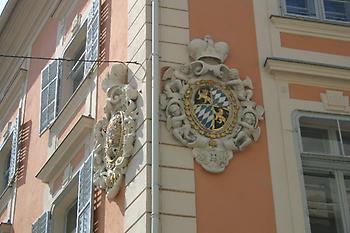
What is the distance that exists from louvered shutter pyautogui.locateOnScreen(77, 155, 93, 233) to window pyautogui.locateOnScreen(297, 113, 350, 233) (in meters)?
2.57

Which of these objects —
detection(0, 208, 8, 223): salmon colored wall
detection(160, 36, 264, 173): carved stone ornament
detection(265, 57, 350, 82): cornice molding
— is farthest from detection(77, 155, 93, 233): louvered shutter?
detection(0, 208, 8, 223): salmon colored wall

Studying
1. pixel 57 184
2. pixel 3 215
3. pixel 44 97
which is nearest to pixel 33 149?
pixel 44 97

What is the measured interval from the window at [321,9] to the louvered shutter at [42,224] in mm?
4218

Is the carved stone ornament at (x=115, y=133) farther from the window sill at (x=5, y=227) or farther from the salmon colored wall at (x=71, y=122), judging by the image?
the window sill at (x=5, y=227)

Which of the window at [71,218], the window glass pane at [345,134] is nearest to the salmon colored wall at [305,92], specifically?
the window glass pane at [345,134]

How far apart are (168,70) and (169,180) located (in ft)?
4.49

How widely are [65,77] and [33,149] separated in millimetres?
1325

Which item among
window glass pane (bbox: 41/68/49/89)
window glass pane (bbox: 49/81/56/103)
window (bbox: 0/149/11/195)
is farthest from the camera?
window (bbox: 0/149/11/195)

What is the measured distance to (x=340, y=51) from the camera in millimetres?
10688

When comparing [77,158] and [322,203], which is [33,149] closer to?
[77,158]

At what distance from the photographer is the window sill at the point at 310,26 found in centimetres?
1066

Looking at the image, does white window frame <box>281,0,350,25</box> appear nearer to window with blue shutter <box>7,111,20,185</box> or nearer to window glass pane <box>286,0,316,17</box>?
window glass pane <box>286,0,316,17</box>

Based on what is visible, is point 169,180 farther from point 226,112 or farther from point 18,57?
point 18,57

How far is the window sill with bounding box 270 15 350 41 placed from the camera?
1066 cm
